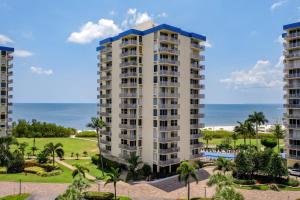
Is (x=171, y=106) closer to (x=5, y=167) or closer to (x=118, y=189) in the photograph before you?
(x=118, y=189)

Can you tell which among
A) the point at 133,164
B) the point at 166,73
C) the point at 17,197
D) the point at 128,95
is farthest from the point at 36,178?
the point at 166,73

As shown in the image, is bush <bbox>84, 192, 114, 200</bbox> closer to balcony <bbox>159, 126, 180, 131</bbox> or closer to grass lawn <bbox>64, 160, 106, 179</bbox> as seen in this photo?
grass lawn <bbox>64, 160, 106, 179</bbox>

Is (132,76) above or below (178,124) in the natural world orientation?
above

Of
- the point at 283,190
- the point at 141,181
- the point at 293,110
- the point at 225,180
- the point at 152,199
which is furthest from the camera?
the point at 293,110

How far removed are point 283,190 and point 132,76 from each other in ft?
137

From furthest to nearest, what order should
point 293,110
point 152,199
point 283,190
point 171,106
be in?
point 293,110 < point 171,106 < point 283,190 < point 152,199

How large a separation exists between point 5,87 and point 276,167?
3034 inches

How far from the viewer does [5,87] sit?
8962 cm

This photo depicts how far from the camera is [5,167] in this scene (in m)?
74.6

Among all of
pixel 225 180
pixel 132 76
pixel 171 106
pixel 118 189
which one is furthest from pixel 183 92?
pixel 225 180

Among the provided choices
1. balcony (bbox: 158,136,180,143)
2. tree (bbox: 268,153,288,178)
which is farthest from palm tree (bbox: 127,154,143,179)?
tree (bbox: 268,153,288,178)

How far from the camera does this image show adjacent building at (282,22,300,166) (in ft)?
245

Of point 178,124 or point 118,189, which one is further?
point 178,124

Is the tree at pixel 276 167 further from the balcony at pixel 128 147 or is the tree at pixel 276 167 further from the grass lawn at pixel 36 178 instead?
the grass lawn at pixel 36 178
